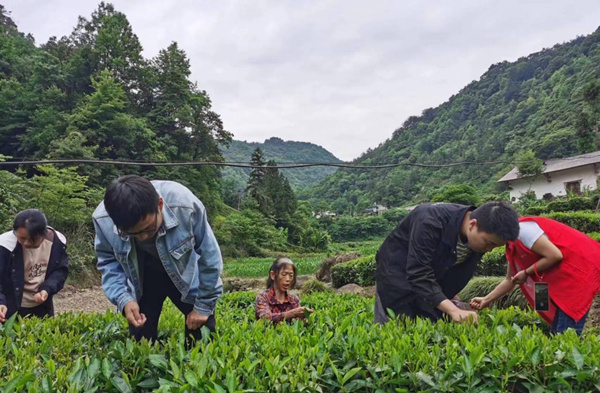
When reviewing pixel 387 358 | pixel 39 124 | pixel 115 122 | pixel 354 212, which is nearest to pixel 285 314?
pixel 387 358

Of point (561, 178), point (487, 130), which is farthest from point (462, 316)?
point (487, 130)

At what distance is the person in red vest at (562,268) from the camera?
276 centimetres

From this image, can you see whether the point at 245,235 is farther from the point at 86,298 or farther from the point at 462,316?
the point at 462,316

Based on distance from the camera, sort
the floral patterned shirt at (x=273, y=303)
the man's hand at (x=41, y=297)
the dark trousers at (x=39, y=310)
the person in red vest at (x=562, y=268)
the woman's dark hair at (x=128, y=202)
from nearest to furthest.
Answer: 1. the woman's dark hair at (x=128, y=202)
2. the person in red vest at (x=562, y=268)
3. the man's hand at (x=41, y=297)
4. the dark trousers at (x=39, y=310)
5. the floral patterned shirt at (x=273, y=303)

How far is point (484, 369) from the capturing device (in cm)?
193

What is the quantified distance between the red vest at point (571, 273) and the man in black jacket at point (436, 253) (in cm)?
47

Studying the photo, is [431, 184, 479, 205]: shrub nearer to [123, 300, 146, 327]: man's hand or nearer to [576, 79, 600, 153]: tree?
[576, 79, 600, 153]: tree

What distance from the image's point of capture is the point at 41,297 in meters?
3.45

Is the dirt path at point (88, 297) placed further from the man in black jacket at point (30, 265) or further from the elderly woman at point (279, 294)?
the elderly woman at point (279, 294)

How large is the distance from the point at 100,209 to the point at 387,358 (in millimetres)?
1589

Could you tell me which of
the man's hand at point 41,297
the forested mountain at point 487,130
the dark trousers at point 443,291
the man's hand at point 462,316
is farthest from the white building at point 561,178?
the man's hand at point 41,297

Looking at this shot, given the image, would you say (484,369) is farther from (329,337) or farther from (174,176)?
(174,176)

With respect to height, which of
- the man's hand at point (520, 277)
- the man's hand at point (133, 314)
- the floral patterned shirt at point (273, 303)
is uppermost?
the man's hand at point (133, 314)

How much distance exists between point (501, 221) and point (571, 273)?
2.90ft
